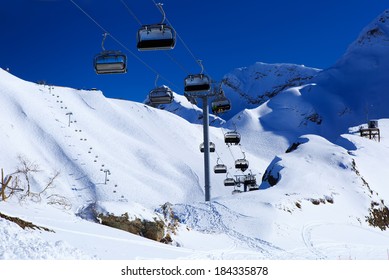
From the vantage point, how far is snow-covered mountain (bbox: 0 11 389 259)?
13.1m

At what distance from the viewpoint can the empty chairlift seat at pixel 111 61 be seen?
13.0 meters

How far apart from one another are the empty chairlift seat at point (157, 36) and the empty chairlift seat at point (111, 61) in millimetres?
1546

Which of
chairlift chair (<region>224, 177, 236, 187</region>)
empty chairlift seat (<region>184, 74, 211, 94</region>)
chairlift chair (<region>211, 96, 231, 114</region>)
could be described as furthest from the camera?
chairlift chair (<region>224, 177, 236, 187</region>)

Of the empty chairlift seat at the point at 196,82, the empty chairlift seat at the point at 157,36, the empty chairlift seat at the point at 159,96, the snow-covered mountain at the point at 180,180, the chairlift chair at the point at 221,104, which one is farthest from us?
the chairlift chair at the point at 221,104

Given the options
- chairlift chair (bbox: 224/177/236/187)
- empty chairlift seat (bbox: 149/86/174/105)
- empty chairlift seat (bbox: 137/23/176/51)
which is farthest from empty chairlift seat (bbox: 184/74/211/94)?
chairlift chair (bbox: 224/177/236/187)

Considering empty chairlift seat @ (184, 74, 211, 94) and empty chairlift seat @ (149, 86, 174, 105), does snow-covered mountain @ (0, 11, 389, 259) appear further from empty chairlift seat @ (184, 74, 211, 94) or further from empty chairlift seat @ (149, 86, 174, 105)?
empty chairlift seat @ (184, 74, 211, 94)

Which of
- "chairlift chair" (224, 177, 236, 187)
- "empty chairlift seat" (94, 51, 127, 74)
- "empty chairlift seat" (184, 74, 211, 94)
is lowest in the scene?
"chairlift chair" (224, 177, 236, 187)

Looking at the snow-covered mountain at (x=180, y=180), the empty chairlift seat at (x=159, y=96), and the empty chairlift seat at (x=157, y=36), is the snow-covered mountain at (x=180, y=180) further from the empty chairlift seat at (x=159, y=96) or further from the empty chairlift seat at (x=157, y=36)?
the empty chairlift seat at (x=157, y=36)

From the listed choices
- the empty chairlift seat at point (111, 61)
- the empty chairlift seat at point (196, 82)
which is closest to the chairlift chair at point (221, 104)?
the empty chairlift seat at point (196, 82)

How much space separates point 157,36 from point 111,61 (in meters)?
2.04

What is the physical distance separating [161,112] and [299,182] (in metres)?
58.2

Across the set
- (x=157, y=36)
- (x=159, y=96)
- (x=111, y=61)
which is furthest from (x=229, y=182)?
(x=157, y=36)

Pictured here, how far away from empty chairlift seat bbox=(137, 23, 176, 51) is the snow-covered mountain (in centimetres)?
510

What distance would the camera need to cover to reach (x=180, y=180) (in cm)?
5503
